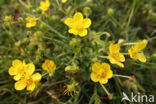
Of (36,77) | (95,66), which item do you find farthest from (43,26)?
(95,66)

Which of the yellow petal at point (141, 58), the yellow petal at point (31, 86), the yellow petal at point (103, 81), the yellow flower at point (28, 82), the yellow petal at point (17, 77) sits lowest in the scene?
the yellow petal at point (103, 81)

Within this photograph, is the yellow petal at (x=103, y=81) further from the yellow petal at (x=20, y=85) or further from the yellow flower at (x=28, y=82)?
the yellow petal at (x=20, y=85)

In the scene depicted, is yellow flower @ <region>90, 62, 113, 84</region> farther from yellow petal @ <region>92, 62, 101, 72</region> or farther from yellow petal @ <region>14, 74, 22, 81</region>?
yellow petal @ <region>14, 74, 22, 81</region>

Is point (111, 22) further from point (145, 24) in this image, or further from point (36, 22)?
point (36, 22)

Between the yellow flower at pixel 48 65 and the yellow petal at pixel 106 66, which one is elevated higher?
the yellow flower at pixel 48 65

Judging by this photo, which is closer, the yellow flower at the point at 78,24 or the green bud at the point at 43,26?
the yellow flower at the point at 78,24

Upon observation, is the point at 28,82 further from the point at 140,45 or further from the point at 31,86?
the point at 140,45

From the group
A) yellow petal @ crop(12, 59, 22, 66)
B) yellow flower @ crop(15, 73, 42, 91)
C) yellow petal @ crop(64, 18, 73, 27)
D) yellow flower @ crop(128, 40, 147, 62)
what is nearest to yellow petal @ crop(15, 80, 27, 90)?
yellow flower @ crop(15, 73, 42, 91)

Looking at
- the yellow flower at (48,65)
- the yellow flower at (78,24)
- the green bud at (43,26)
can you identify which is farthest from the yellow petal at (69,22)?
the yellow flower at (48,65)
